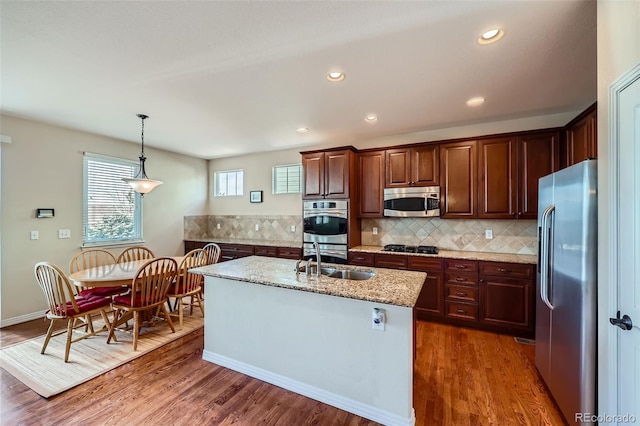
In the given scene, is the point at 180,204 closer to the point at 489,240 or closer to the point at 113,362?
the point at 113,362

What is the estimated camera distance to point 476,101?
289 centimetres

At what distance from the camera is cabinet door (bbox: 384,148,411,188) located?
12.6 ft

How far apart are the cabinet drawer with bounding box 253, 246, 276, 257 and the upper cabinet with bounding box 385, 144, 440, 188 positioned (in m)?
2.20

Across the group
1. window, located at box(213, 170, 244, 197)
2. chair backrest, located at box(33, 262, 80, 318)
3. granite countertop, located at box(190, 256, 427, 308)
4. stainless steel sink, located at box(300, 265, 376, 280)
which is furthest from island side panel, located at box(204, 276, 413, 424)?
window, located at box(213, 170, 244, 197)

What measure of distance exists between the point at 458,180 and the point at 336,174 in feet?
5.64

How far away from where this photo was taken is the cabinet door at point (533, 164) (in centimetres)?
315

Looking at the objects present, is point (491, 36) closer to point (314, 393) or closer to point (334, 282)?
point (334, 282)

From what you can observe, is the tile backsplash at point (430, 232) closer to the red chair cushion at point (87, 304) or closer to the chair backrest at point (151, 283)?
the chair backrest at point (151, 283)

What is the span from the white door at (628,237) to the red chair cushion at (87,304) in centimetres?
409

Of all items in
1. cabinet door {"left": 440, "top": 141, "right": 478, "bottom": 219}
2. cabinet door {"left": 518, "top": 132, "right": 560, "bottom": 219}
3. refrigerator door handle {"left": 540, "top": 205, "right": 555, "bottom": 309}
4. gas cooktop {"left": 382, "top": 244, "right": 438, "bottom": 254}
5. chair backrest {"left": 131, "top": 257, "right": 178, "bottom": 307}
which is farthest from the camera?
gas cooktop {"left": 382, "top": 244, "right": 438, "bottom": 254}

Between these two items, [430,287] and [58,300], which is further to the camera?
[430,287]

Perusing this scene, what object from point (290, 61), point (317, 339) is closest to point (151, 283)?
point (317, 339)

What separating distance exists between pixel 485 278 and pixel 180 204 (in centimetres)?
544

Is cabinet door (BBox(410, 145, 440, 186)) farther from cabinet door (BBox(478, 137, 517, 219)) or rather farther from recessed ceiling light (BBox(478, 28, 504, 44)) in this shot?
recessed ceiling light (BBox(478, 28, 504, 44))
